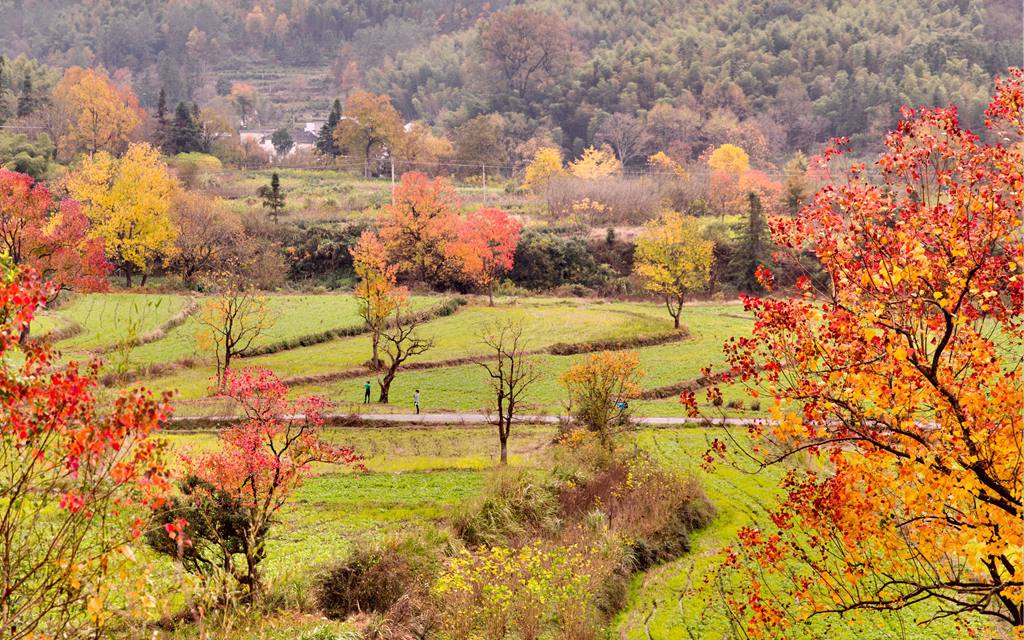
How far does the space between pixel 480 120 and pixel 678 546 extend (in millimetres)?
103458

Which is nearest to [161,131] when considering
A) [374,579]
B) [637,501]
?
[637,501]

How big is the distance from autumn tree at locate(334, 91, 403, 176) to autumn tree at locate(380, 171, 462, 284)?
38.8 metres

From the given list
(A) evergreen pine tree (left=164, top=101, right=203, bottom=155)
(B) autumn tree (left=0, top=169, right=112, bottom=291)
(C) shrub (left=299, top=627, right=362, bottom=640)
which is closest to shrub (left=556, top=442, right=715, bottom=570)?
(C) shrub (left=299, top=627, right=362, bottom=640)

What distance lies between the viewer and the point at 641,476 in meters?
24.2

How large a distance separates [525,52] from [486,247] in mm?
95630

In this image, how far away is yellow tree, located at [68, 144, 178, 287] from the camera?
64375 mm

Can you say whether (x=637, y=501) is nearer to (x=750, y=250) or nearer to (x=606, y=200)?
(x=750, y=250)

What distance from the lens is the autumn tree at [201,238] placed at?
2655 inches

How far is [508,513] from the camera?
70.0ft

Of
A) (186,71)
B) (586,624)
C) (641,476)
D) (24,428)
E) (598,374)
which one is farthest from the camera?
(186,71)

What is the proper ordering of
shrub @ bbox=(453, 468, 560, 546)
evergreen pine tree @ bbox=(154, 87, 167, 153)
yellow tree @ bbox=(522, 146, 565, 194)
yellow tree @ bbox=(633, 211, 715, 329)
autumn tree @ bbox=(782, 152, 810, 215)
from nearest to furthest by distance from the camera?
1. shrub @ bbox=(453, 468, 560, 546)
2. yellow tree @ bbox=(633, 211, 715, 329)
3. autumn tree @ bbox=(782, 152, 810, 215)
4. evergreen pine tree @ bbox=(154, 87, 167, 153)
5. yellow tree @ bbox=(522, 146, 565, 194)

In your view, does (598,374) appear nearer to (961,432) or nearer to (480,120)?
(961,432)

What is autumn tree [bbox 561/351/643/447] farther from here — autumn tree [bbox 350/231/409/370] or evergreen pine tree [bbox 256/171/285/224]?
evergreen pine tree [bbox 256/171/285/224]

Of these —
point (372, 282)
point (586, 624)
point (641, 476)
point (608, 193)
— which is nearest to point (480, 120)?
point (608, 193)
